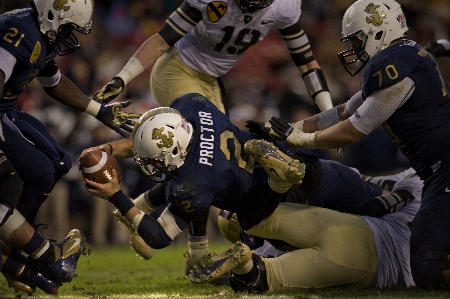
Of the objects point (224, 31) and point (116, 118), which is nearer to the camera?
point (116, 118)

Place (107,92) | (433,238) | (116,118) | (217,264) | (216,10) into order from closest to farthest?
(217,264) → (433,238) → (116,118) → (107,92) → (216,10)

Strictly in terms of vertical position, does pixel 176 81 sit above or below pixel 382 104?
below

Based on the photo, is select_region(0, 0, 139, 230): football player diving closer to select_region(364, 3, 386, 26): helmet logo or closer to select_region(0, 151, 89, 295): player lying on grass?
select_region(0, 151, 89, 295): player lying on grass

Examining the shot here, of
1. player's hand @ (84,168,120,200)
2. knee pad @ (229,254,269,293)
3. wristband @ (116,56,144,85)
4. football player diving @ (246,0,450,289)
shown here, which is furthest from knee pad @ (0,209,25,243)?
football player diving @ (246,0,450,289)

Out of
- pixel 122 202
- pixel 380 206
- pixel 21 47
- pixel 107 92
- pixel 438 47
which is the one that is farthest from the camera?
pixel 438 47

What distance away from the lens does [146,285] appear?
4.96m

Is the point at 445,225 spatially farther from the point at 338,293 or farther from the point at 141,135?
the point at 141,135

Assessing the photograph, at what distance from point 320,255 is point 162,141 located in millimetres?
1080

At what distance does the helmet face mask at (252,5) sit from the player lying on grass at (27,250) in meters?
1.92

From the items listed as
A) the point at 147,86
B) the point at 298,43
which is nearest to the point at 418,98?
the point at 298,43

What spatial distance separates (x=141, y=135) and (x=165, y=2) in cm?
514

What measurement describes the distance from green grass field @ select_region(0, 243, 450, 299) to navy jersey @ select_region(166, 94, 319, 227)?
507 mm

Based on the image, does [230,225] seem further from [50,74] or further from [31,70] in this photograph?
[31,70]

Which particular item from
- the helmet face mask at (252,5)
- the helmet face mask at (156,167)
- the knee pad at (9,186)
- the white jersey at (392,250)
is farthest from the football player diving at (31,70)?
the white jersey at (392,250)
